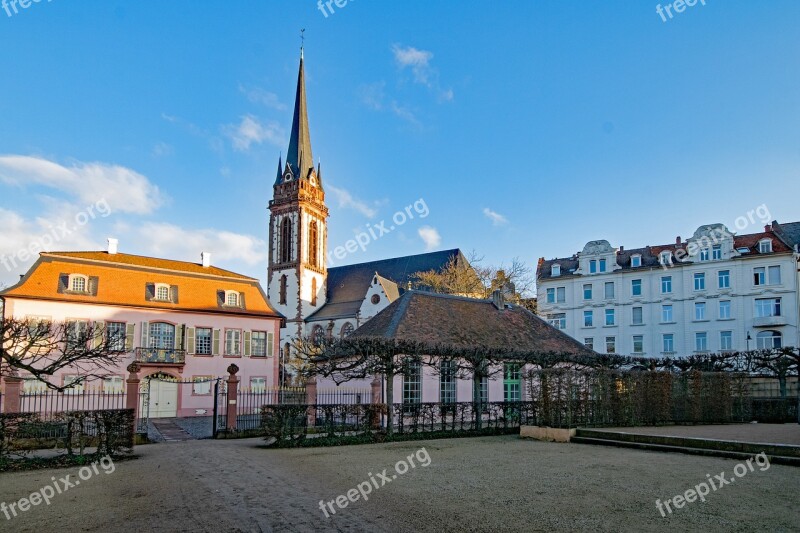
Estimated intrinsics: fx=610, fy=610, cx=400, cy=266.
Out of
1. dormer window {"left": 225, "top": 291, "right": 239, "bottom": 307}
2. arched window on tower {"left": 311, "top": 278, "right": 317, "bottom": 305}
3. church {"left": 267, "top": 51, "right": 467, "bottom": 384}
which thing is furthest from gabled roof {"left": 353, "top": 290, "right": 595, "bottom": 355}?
arched window on tower {"left": 311, "top": 278, "right": 317, "bottom": 305}

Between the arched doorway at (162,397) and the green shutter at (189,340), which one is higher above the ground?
the green shutter at (189,340)

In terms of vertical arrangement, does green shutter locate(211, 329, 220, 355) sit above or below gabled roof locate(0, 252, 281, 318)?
below

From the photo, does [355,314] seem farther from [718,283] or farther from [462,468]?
[462,468]

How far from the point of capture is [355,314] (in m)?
58.1

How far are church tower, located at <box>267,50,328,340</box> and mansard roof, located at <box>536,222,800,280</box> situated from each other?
77.8ft

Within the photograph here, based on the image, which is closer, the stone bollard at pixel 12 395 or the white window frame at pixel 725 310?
the stone bollard at pixel 12 395

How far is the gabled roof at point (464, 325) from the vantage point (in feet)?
84.3

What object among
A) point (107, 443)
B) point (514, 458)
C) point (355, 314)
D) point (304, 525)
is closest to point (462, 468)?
point (514, 458)

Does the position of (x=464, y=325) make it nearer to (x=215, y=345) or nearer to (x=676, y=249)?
(x=215, y=345)

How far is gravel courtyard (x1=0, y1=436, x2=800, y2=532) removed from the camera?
798 centimetres

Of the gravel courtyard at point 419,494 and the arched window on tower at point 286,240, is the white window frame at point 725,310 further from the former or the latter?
the arched window on tower at point 286,240

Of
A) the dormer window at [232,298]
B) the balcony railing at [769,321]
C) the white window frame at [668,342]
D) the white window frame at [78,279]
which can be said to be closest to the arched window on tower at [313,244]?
the dormer window at [232,298]

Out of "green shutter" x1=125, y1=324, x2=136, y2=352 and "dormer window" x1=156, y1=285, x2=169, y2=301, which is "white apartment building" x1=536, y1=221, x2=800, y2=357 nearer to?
"dormer window" x1=156, y1=285, x2=169, y2=301

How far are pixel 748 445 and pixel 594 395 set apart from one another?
6173mm
